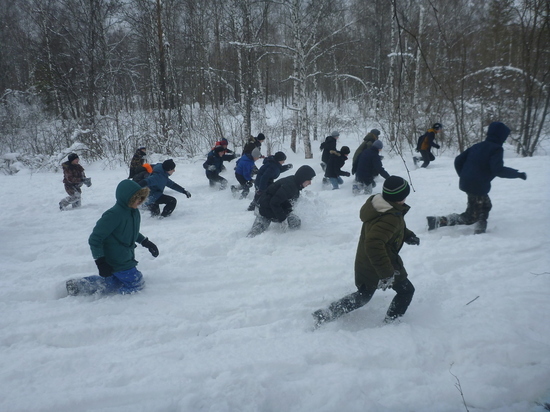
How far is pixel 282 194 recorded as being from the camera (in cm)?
500

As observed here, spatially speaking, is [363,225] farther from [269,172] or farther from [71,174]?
[71,174]

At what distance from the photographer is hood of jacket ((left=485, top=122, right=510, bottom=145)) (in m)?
4.23

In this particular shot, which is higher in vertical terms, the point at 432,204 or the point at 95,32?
the point at 95,32

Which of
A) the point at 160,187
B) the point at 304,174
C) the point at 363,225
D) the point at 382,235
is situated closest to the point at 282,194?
the point at 304,174

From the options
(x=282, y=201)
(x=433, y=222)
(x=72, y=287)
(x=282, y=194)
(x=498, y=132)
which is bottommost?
(x=72, y=287)

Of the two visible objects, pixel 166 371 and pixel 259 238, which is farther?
pixel 259 238

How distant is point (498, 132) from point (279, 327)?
12.4ft

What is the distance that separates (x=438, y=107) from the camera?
13.3m

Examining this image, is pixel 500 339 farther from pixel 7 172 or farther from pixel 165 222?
pixel 7 172

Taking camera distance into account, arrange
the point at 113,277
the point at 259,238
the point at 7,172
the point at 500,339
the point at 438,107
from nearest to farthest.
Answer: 1. the point at 500,339
2. the point at 113,277
3. the point at 259,238
4. the point at 7,172
5. the point at 438,107

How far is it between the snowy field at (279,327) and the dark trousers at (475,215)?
0.19 meters

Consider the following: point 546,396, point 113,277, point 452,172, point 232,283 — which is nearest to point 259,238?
point 232,283

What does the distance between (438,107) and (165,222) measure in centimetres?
1214

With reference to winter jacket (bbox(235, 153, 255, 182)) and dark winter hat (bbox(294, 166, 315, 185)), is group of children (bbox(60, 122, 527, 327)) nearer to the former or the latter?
dark winter hat (bbox(294, 166, 315, 185))
